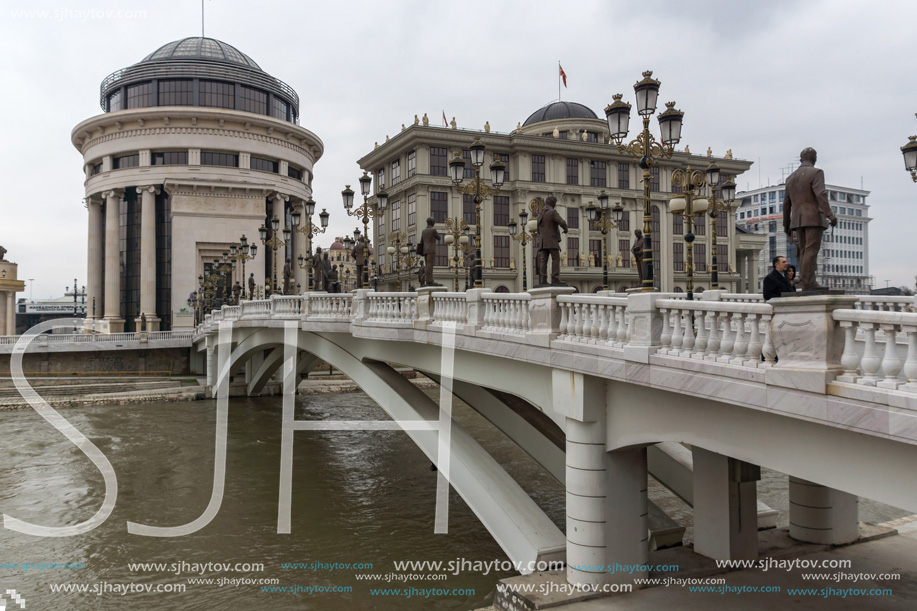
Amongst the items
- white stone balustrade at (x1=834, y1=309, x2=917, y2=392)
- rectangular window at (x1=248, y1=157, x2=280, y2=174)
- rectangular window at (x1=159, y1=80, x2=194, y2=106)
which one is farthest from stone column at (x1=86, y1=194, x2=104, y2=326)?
white stone balustrade at (x1=834, y1=309, x2=917, y2=392)

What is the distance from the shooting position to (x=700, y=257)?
192ft

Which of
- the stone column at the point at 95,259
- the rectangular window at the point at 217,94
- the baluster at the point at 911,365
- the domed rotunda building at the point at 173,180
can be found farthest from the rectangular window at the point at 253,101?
the baluster at the point at 911,365

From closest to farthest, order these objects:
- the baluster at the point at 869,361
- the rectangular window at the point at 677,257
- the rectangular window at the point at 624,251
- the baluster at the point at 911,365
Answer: the baluster at the point at 911,365 < the baluster at the point at 869,361 < the rectangular window at the point at 624,251 < the rectangular window at the point at 677,257

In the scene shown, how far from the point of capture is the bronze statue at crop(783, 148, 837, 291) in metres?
6.27

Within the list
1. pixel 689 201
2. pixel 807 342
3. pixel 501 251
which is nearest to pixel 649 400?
pixel 807 342

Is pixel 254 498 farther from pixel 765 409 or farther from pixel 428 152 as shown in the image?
pixel 428 152

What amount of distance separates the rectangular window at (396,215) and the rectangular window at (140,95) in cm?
2617

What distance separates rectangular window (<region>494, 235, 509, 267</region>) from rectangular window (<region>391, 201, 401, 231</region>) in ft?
25.5

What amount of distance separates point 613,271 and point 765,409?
4805 centimetres

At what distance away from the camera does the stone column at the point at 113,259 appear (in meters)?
57.8

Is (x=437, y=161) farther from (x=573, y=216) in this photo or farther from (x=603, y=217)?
(x=603, y=217)

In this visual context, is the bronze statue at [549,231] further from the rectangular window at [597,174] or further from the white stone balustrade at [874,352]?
Result: the rectangular window at [597,174]

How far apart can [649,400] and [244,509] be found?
1305cm

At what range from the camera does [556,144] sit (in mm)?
52031
